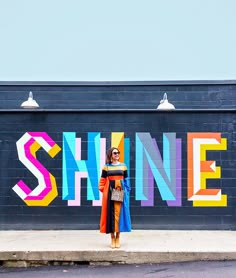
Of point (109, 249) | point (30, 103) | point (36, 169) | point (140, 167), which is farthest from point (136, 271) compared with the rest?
point (30, 103)

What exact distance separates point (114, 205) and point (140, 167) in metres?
2.15

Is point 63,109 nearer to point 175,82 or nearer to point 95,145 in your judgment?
point 95,145

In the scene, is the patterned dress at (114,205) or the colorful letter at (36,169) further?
the colorful letter at (36,169)

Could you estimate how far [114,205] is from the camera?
747cm

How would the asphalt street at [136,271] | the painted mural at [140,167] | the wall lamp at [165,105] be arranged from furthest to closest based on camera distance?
1. the painted mural at [140,167]
2. the wall lamp at [165,105]
3. the asphalt street at [136,271]

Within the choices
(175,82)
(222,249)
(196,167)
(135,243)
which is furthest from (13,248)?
(175,82)

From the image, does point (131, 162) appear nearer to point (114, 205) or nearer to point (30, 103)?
point (114, 205)

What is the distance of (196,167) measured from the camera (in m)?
9.46

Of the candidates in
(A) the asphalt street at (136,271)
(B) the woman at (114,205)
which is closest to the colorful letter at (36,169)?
(B) the woman at (114,205)

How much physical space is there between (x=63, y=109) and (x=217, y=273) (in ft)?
16.4

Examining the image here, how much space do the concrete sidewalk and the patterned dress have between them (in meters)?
0.38

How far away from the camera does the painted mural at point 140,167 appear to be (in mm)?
9430

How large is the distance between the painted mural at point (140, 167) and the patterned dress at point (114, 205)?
1907 mm

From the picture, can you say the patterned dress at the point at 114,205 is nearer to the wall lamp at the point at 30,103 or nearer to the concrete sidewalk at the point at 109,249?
the concrete sidewalk at the point at 109,249
